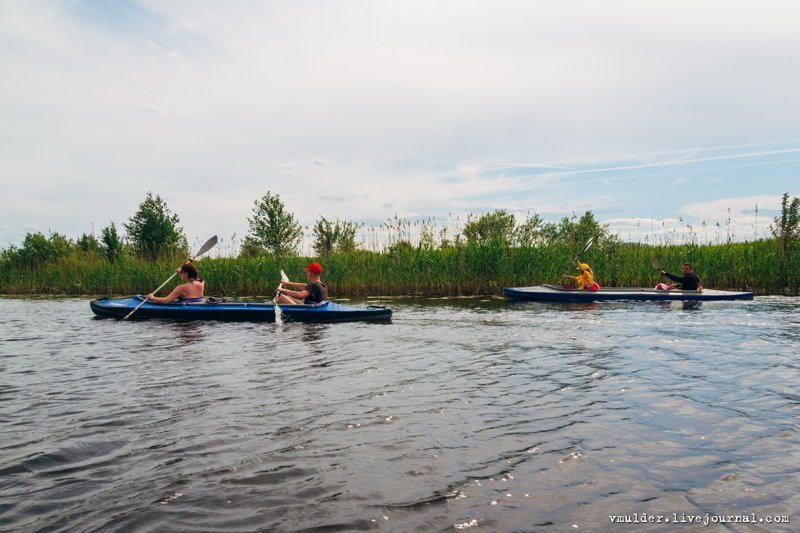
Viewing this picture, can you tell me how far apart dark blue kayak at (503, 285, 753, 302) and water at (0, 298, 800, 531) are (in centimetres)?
527

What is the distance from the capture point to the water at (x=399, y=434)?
9.88ft

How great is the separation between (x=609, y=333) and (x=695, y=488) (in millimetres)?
6193

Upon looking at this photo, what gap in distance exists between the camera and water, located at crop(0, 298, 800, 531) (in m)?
3.01

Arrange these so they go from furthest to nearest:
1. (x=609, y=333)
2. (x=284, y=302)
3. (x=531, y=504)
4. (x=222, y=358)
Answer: (x=284, y=302) → (x=609, y=333) → (x=222, y=358) → (x=531, y=504)

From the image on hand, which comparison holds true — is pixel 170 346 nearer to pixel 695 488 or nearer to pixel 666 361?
pixel 666 361

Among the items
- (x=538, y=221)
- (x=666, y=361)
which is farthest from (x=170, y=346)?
(x=538, y=221)

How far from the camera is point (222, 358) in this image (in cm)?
736

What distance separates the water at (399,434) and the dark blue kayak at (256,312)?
236 centimetres

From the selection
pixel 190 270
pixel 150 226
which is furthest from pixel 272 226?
pixel 190 270

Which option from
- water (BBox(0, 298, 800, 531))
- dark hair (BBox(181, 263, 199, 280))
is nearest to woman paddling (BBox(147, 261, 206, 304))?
dark hair (BBox(181, 263, 199, 280))

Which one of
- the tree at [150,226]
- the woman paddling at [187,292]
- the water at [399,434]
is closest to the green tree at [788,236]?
the water at [399,434]

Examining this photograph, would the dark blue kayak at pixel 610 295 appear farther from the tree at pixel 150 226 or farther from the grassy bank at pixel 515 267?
the tree at pixel 150 226

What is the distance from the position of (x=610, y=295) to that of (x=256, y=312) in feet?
27.7

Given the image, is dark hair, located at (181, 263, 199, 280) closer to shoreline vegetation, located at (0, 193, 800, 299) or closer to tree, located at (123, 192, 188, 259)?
shoreline vegetation, located at (0, 193, 800, 299)
